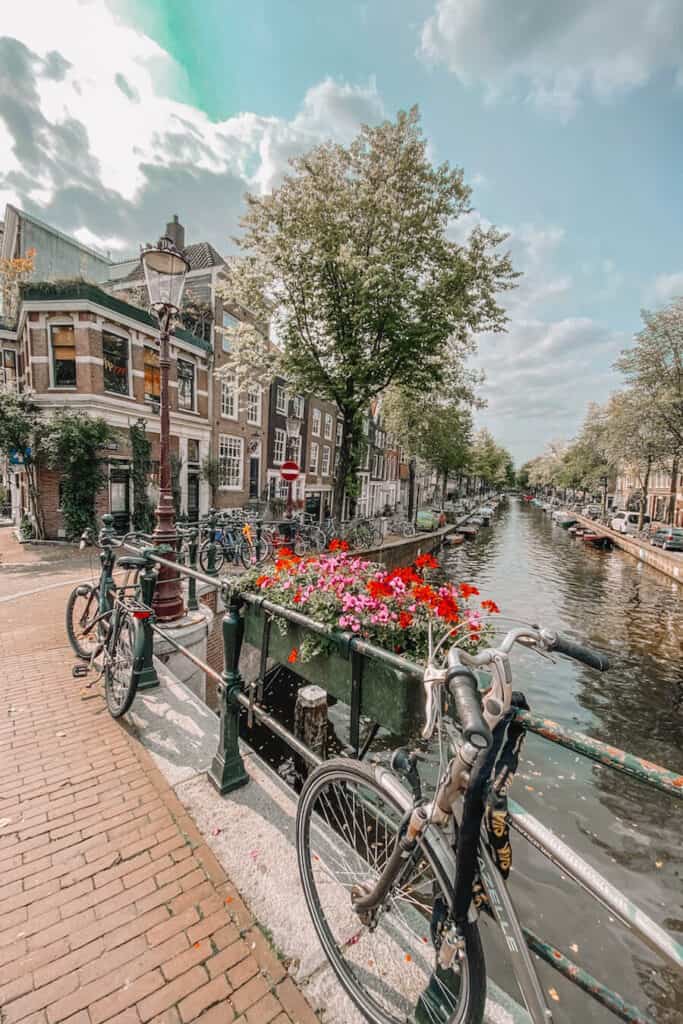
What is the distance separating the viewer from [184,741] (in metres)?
3.30

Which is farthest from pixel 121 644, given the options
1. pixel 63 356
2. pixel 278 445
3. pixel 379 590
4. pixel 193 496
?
pixel 278 445

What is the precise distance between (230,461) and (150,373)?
18.3 ft

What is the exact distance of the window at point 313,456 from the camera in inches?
1115

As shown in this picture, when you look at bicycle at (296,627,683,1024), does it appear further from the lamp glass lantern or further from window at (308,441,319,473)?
window at (308,441,319,473)

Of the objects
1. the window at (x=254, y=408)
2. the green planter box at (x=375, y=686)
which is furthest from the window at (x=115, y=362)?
the green planter box at (x=375, y=686)

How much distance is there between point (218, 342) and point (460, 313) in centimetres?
1112

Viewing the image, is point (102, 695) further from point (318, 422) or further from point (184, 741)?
point (318, 422)

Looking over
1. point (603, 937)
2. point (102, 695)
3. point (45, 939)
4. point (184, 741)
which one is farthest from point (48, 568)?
point (603, 937)

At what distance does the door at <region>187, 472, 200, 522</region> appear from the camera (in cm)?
1817

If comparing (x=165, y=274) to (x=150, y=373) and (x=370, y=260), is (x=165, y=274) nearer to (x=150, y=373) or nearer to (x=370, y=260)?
(x=370, y=260)

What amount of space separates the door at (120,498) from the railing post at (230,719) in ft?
44.8

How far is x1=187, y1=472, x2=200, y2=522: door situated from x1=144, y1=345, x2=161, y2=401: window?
356 cm

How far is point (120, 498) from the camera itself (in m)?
15.0

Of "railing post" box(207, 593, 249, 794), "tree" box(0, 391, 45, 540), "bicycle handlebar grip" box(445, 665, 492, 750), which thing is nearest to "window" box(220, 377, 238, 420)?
"tree" box(0, 391, 45, 540)
